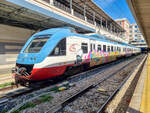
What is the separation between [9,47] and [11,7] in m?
4.36

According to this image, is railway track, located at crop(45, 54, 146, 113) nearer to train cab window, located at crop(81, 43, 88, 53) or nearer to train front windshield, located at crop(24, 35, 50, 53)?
train front windshield, located at crop(24, 35, 50, 53)

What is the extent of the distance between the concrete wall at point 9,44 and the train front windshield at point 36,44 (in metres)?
5.28

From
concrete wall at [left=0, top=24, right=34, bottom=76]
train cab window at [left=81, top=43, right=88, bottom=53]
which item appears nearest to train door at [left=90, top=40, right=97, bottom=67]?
train cab window at [left=81, top=43, right=88, bottom=53]

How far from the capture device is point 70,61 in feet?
23.3

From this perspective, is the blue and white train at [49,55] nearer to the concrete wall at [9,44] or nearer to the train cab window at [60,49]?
the train cab window at [60,49]

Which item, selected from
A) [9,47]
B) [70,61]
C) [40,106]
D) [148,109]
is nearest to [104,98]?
[148,109]

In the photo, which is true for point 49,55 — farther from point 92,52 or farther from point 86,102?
point 92,52

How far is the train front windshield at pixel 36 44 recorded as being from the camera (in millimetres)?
6030

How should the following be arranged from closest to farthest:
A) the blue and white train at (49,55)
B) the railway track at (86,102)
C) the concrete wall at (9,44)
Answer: the railway track at (86,102)
the blue and white train at (49,55)
the concrete wall at (9,44)

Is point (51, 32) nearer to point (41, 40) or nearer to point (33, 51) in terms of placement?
point (41, 40)

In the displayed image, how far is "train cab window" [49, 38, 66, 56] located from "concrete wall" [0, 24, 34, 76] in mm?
6447

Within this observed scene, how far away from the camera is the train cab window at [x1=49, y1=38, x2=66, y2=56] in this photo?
611cm

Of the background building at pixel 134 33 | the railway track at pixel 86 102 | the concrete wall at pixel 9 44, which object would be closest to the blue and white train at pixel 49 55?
the railway track at pixel 86 102

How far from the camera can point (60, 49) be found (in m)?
6.42
